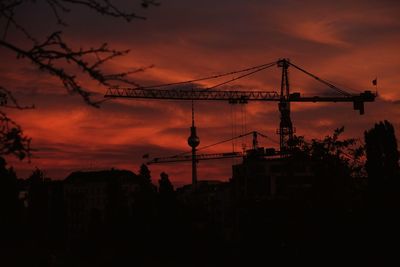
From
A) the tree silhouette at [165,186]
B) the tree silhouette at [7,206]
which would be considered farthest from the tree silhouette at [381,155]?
the tree silhouette at [7,206]

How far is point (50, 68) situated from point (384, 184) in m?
46.0

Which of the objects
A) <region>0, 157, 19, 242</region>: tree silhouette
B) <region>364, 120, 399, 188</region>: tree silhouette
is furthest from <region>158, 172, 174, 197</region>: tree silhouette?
<region>0, 157, 19, 242</region>: tree silhouette

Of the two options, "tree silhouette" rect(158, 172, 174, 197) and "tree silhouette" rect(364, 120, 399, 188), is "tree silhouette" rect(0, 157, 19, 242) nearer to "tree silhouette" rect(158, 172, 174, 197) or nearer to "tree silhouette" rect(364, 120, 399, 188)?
"tree silhouette" rect(158, 172, 174, 197)

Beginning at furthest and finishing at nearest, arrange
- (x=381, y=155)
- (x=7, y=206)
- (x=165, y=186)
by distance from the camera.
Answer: (x=165, y=186) < (x=381, y=155) < (x=7, y=206)

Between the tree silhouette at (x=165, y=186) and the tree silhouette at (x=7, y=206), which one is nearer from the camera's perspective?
the tree silhouette at (x=7, y=206)

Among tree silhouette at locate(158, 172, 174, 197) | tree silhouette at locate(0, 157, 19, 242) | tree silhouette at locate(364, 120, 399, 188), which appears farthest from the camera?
tree silhouette at locate(158, 172, 174, 197)

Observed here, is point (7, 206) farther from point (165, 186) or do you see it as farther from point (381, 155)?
point (381, 155)

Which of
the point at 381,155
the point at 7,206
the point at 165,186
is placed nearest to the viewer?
the point at 7,206

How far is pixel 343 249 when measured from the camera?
114 ft

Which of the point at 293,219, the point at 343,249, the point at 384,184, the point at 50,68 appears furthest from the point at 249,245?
the point at 50,68

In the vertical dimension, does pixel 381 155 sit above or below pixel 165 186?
above

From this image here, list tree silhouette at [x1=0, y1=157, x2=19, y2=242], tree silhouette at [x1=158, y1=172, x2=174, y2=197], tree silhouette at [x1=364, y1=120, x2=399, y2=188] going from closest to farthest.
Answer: tree silhouette at [x1=0, y1=157, x2=19, y2=242] < tree silhouette at [x1=364, y1=120, x2=399, y2=188] < tree silhouette at [x1=158, y1=172, x2=174, y2=197]

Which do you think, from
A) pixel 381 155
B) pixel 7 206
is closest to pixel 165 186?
pixel 381 155

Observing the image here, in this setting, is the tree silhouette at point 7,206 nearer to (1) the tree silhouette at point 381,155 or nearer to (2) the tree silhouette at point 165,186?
(2) the tree silhouette at point 165,186
